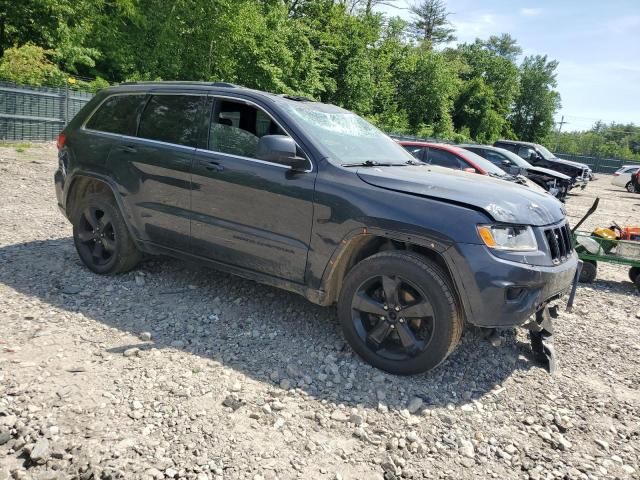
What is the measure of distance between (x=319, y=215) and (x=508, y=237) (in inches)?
49.4

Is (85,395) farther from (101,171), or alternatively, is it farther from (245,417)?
(101,171)

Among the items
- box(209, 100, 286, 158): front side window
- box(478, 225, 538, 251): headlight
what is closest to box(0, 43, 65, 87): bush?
box(209, 100, 286, 158): front side window

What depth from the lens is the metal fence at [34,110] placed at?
46.6ft

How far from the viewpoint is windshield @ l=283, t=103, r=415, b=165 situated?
393 cm

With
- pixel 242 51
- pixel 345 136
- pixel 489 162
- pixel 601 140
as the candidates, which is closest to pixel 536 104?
pixel 601 140

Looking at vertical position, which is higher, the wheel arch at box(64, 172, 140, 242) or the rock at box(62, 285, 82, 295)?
the wheel arch at box(64, 172, 140, 242)

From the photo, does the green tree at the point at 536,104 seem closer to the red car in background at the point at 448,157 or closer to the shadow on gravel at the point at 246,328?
the red car in background at the point at 448,157

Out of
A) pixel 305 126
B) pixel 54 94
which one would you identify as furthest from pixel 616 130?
pixel 305 126

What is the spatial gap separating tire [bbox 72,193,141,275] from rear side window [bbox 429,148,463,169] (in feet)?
23.7

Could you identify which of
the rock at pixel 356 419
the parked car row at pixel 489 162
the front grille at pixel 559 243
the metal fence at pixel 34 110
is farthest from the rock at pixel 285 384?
the metal fence at pixel 34 110

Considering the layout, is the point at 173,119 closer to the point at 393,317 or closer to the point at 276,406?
the point at 393,317

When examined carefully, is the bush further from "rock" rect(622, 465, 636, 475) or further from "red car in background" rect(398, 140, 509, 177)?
"rock" rect(622, 465, 636, 475)

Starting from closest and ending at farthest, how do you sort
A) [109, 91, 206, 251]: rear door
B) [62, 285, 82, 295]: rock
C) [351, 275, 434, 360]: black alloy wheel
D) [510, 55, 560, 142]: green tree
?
[351, 275, 434, 360]: black alloy wheel
[109, 91, 206, 251]: rear door
[62, 285, 82, 295]: rock
[510, 55, 560, 142]: green tree

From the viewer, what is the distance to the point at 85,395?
3016 mm
